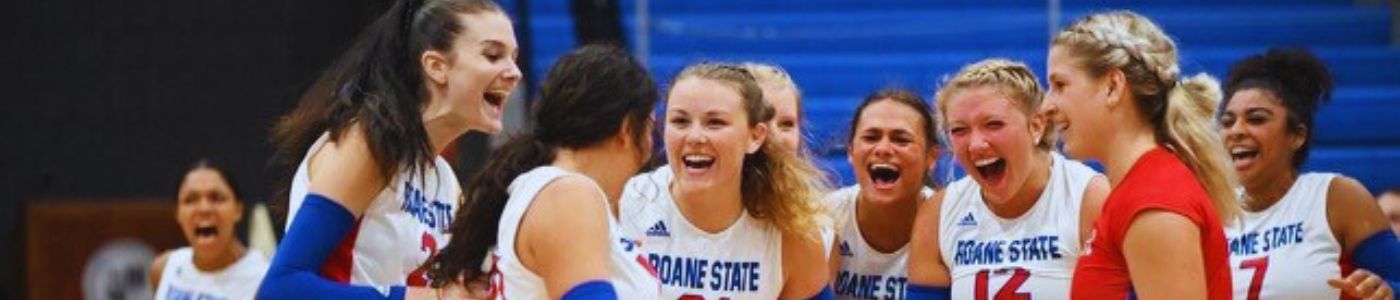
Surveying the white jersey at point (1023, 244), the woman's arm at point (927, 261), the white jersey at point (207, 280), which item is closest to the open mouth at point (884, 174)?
the woman's arm at point (927, 261)

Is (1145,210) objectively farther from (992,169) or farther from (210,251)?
(210,251)

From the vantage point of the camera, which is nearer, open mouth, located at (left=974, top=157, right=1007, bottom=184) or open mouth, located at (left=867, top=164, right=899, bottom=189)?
open mouth, located at (left=974, top=157, right=1007, bottom=184)

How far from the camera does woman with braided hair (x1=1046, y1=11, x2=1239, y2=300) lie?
14.3 ft

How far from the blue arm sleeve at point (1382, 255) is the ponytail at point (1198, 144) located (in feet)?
5.48

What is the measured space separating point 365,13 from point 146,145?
113 centimetres

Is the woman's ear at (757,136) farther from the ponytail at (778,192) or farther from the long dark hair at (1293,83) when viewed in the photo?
the long dark hair at (1293,83)

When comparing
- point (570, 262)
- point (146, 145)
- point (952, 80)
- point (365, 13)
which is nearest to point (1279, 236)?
point (952, 80)

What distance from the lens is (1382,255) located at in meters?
6.24

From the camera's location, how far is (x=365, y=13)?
10.4m

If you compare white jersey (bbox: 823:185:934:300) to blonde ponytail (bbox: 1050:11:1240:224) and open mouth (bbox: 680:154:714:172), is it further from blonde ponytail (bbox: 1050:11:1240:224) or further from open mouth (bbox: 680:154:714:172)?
blonde ponytail (bbox: 1050:11:1240:224)

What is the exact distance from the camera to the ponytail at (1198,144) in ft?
15.1

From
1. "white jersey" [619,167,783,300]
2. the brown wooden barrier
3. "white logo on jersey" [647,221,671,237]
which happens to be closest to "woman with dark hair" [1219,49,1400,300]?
"white jersey" [619,167,783,300]

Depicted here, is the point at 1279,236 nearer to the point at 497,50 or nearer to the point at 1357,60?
the point at 497,50

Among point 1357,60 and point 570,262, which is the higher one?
point 1357,60
